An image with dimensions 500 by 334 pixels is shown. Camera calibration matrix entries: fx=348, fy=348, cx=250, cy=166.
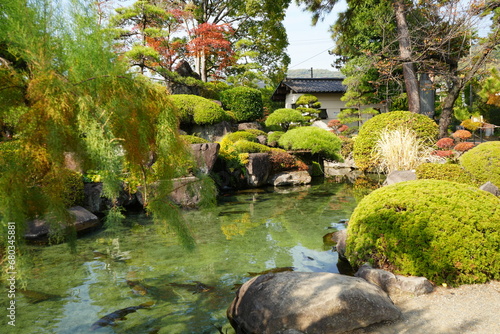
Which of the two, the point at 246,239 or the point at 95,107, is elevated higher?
the point at 95,107

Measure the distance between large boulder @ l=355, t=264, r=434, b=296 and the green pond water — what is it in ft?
3.16

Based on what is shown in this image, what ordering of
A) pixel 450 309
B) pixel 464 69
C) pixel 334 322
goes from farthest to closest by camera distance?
pixel 464 69, pixel 450 309, pixel 334 322

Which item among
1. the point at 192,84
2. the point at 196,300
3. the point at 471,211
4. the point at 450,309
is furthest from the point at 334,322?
the point at 192,84

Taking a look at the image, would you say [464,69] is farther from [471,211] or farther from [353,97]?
[471,211]

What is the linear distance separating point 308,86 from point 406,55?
10.4 m

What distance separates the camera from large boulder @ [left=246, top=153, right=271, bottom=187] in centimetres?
1151

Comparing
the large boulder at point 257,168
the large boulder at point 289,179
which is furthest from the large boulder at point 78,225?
the large boulder at point 289,179

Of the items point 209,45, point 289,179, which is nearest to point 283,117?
point 289,179

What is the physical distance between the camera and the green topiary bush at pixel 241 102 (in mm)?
15625

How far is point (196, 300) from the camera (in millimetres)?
3596

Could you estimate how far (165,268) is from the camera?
455 cm

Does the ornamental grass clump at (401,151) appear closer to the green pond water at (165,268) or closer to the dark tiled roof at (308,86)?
the green pond water at (165,268)

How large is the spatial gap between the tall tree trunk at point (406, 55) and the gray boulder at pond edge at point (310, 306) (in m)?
12.9

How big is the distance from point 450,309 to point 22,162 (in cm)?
331
